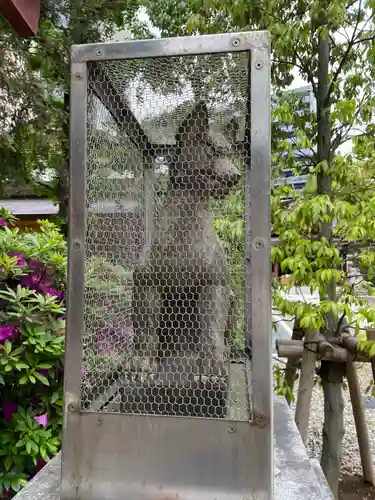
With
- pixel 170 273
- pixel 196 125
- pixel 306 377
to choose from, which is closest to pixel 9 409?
pixel 170 273

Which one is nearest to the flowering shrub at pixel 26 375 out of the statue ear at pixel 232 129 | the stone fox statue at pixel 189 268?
the stone fox statue at pixel 189 268

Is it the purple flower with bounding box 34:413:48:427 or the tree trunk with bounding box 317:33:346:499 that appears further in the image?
the tree trunk with bounding box 317:33:346:499

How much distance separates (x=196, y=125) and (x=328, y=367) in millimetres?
2353

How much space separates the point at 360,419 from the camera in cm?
309

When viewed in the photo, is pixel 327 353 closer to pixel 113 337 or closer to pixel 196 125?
pixel 113 337

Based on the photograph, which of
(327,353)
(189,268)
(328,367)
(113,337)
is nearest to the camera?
(189,268)

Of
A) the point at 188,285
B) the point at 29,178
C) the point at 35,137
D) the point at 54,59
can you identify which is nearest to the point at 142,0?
the point at 54,59

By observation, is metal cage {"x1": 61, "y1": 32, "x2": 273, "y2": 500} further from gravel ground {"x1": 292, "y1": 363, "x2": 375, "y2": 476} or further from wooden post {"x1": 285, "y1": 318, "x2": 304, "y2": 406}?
gravel ground {"x1": 292, "y1": 363, "x2": 375, "y2": 476}

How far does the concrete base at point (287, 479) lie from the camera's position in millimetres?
957

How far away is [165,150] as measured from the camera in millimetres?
1172

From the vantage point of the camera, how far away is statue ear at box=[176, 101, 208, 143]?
1050 mm

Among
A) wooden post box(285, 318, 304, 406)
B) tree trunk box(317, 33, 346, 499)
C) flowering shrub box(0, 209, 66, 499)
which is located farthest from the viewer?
wooden post box(285, 318, 304, 406)

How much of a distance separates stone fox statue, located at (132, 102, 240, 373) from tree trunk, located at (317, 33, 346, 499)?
1.62m

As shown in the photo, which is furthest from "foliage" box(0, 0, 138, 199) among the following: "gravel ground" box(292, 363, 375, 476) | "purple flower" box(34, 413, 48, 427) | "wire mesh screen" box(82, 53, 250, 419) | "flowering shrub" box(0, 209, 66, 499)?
"gravel ground" box(292, 363, 375, 476)
